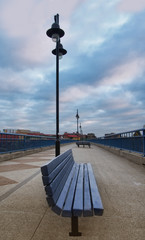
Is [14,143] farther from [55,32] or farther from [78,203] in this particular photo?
[78,203]

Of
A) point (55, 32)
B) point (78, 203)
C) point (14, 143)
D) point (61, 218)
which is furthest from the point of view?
point (14, 143)

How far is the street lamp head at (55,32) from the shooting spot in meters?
6.16

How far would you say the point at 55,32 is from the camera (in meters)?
6.23

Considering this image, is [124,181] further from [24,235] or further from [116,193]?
[24,235]

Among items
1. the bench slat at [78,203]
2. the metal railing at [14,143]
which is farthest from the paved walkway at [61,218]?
the metal railing at [14,143]

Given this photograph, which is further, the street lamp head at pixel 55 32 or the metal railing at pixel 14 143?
the metal railing at pixel 14 143

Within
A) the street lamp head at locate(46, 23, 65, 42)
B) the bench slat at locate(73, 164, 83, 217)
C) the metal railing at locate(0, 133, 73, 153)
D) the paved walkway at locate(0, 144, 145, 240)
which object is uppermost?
the street lamp head at locate(46, 23, 65, 42)

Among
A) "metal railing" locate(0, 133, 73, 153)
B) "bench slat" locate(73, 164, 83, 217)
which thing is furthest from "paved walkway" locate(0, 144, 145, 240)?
"metal railing" locate(0, 133, 73, 153)

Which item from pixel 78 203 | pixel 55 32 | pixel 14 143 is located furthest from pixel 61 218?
pixel 14 143

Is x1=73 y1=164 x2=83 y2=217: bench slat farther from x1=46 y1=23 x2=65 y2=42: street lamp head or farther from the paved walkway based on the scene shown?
x1=46 y1=23 x2=65 y2=42: street lamp head

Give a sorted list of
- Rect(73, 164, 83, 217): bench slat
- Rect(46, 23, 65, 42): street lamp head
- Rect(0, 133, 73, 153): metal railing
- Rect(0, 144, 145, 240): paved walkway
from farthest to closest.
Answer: Rect(0, 133, 73, 153): metal railing
Rect(46, 23, 65, 42): street lamp head
Rect(0, 144, 145, 240): paved walkway
Rect(73, 164, 83, 217): bench slat

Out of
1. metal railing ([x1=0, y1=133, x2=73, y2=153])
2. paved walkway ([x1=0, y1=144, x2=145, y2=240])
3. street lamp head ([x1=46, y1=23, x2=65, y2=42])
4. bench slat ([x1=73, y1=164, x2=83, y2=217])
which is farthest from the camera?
metal railing ([x1=0, y1=133, x2=73, y2=153])

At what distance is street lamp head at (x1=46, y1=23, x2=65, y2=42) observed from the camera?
616 cm

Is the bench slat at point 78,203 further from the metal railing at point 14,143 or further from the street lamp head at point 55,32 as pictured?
the metal railing at point 14,143
